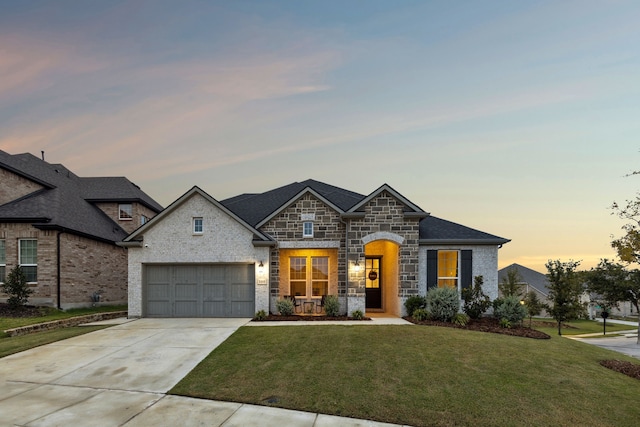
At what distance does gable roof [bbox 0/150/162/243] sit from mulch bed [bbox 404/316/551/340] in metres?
18.1

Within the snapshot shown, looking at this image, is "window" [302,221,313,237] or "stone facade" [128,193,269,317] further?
"window" [302,221,313,237]

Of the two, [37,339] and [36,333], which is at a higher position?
[37,339]

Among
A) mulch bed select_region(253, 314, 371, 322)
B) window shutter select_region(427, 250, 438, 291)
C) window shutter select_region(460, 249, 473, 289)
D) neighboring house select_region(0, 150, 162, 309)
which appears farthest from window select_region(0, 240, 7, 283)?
window shutter select_region(460, 249, 473, 289)

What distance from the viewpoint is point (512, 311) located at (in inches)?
562

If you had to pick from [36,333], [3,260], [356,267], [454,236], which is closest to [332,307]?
[356,267]

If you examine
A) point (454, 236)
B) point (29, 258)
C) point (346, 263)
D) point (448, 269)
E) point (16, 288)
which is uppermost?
point (454, 236)

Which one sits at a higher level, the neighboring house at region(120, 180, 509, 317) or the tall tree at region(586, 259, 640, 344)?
the neighboring house at region(120, 180, 509, 317)

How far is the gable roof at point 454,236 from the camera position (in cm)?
1616

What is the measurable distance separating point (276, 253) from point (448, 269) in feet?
27.3

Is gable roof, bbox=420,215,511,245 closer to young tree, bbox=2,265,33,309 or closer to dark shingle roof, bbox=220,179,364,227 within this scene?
dark shingle roof, bbox=220,179,364,227

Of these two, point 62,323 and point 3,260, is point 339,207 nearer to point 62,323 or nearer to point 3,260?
point 62,323

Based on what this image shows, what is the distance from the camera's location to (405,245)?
1589 cm

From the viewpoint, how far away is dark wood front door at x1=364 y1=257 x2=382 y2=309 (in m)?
19.2

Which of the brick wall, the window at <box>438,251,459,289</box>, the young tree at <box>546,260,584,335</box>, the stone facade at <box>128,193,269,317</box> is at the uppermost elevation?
the brick wall
